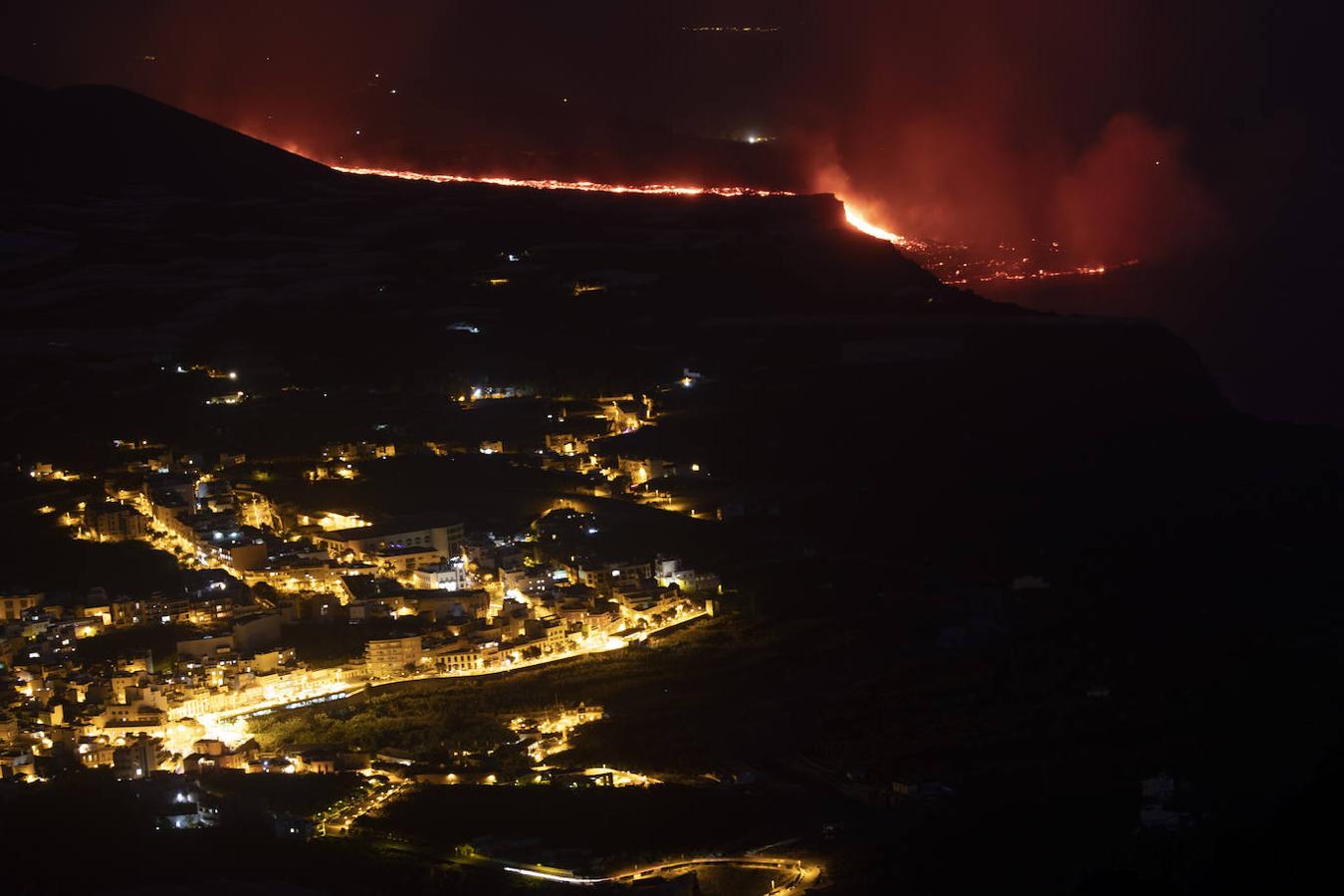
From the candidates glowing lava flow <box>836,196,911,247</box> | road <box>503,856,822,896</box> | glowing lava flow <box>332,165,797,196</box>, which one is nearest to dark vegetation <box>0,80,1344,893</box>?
road <box>503,856,822,896</box>

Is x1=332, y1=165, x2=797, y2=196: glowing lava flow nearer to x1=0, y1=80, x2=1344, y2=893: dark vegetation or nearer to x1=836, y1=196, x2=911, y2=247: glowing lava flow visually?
x1=836, y1=196, x2=911, y2=247: glowing lava flow

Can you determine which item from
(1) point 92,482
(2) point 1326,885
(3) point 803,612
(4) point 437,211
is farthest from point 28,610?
(4) point 437,211

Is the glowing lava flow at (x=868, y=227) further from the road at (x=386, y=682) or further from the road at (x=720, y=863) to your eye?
the road at (x=720, y=863)

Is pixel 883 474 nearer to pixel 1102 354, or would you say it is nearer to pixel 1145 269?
pixel 1102 354

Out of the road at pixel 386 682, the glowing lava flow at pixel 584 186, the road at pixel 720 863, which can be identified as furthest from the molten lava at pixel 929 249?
the road at pixel 720 863

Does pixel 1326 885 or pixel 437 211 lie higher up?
pixel 437 211

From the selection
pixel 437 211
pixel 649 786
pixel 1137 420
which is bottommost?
pixel 649 786

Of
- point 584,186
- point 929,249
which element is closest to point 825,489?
point 929,249

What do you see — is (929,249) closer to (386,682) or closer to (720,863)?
(386,682)

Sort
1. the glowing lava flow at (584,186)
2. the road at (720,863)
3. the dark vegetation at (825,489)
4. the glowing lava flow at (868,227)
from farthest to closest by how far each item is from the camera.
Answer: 1. the glowing lava flow at (584,186)
2. the glowing lava flow at (868,227)
3. the dark vegetation at (825,489)
4. the road at (720,863)

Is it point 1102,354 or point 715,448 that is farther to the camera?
point 1102,354

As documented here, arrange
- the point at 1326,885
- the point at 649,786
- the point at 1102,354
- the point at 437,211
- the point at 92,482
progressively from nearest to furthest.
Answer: the point at 1326,885
the point at 649,786
the point at 92,482
the point at 1102,354
the point at 437,211
